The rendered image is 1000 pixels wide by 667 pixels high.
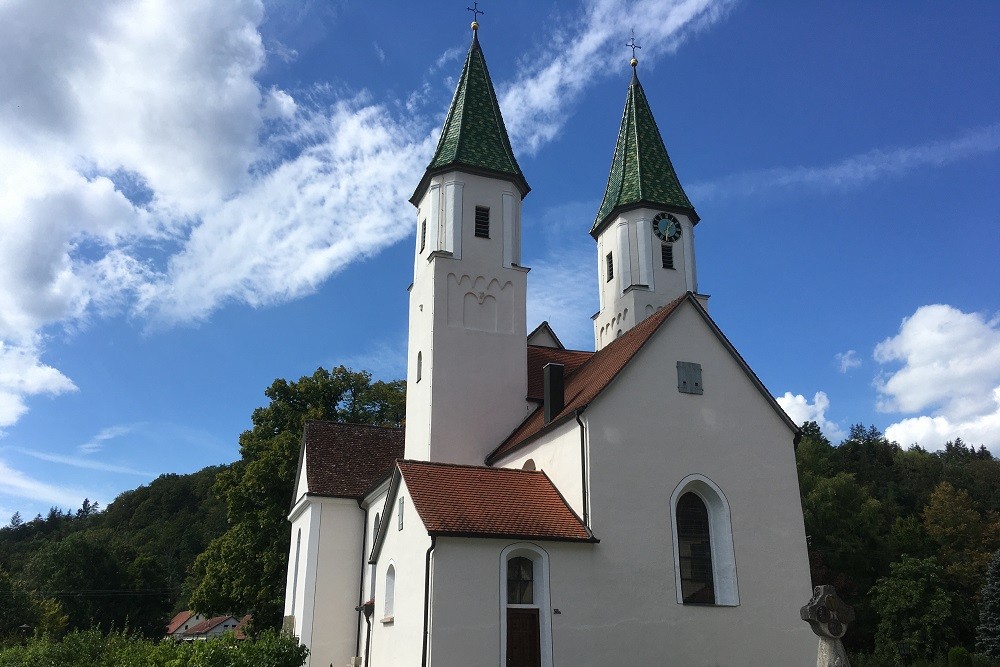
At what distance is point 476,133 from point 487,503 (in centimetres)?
1436

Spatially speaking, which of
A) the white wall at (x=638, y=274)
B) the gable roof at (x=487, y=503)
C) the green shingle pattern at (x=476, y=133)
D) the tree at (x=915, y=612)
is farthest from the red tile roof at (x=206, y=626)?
the gable roof at (x=487, y=503)

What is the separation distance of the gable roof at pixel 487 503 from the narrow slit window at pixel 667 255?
43.3ft

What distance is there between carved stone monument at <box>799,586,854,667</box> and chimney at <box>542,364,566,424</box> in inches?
356

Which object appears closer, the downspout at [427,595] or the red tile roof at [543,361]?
the downspout at [427,595]

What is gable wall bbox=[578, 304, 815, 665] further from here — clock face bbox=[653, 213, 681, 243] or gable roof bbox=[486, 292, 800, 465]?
clock face bbox=[653, 213, 681, 243]

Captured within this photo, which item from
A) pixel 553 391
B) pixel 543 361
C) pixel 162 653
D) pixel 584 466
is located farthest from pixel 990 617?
pixel 162 653

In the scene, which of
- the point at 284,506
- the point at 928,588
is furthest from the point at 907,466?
the point at 284,506

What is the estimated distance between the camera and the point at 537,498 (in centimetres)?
1848

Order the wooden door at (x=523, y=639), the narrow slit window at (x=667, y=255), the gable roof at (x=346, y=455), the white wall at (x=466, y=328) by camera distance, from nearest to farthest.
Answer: the wooden door at (x=523, y=639)
the white wall at (x=466, y=328)
the gable roof at (x=346, y=455)
the narrow slit window at (x=667, y=255)

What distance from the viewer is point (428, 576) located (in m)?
16.0

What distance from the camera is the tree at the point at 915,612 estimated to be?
3647 cm

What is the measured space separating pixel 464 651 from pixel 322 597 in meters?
11.4

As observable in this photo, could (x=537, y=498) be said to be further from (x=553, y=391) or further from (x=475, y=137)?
(x=475, y=137)

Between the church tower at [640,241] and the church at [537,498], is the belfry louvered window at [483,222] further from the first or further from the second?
the church tower at [640,241]
